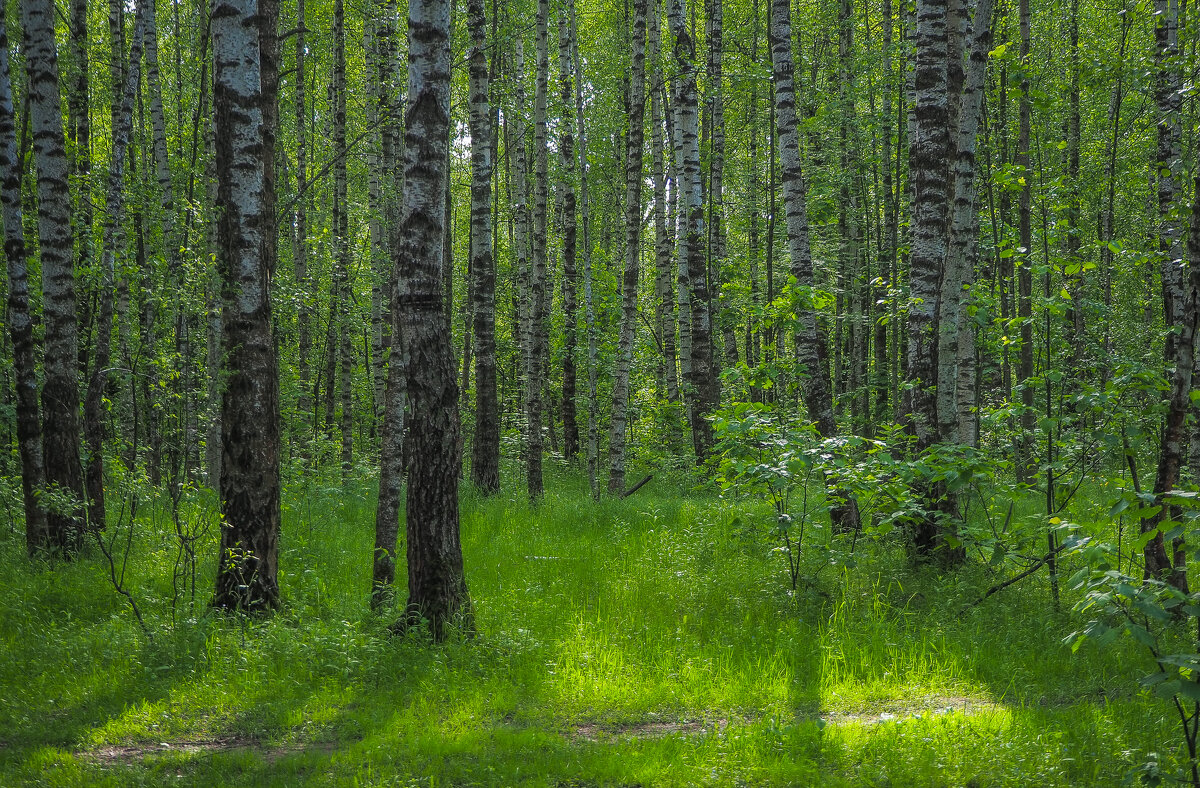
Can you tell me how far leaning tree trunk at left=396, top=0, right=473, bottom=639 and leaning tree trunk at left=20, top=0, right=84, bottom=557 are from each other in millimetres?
5050

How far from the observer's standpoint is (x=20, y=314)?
9.09 m

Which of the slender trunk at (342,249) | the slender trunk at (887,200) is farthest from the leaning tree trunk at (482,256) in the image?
the slender trunk at (887,200)

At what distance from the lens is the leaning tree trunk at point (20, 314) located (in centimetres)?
893

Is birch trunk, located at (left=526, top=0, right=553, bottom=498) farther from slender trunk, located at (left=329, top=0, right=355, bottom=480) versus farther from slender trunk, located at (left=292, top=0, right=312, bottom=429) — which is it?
slender trunk, located at (left=292, top=0, right=312, bottom=429)

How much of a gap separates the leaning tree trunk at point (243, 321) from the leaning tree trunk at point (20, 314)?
3.57 metres

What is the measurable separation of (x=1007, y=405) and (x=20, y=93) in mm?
17153

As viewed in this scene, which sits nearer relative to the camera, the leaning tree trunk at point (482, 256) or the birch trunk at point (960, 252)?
the birch trunk at point (960, 252)

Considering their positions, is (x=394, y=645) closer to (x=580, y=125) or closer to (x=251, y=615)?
(x=251, y=615)

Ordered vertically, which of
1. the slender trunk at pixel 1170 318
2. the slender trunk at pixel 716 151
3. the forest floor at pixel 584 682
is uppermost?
the slender trunk at pixel 716 151

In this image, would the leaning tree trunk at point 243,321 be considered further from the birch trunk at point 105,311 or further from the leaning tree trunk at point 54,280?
the birch trunk at point 105,311

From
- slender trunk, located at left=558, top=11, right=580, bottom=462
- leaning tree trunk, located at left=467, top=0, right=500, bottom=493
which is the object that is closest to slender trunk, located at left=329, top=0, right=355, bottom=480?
leaning tree trunk, located at left=467, top=0, right=500, bottom=493

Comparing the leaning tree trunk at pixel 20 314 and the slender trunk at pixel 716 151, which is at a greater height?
the slender trunk at pixel 716 151

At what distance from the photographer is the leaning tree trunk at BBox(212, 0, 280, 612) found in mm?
6984

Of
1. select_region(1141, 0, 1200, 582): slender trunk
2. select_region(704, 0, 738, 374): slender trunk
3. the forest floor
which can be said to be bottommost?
the forest floor
